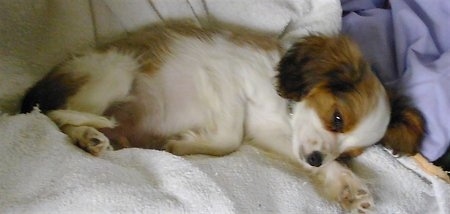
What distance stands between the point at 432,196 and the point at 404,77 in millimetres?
364

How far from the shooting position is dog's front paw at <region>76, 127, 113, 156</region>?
1807mm

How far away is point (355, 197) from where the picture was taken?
6.17 ft

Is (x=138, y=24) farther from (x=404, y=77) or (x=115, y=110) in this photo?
(x=404, y=77)

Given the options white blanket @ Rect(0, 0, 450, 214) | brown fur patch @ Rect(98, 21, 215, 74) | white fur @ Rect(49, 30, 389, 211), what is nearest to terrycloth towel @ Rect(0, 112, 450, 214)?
white blanket @ Rect(0, 0, 450, 214)

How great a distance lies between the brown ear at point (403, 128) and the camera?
1.99 m

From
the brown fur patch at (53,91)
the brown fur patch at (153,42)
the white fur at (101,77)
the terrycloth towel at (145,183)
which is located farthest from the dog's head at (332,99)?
the brown fur patch at (53,91)

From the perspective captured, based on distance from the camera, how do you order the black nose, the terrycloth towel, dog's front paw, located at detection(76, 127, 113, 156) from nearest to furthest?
the terrycloth towel
dog's front paw, located at detection(76, 127, 113, 156)
the black nose

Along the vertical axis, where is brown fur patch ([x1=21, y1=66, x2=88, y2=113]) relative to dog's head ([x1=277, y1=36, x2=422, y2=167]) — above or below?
above

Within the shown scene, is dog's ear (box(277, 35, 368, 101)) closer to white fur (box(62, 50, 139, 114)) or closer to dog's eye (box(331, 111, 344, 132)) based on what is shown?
dog's eye (box(331, 111, 344, 132))

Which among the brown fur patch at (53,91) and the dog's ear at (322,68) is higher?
the brown fur patch at (53,91)

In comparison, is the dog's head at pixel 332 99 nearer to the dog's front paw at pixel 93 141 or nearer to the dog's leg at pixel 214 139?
the dog's leg at pixel 214 139

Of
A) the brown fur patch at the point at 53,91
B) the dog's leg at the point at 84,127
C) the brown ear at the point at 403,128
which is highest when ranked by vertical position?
the brown fur patch at the point at 53,91

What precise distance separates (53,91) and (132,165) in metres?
0.36

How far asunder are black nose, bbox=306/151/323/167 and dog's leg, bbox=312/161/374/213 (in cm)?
7
